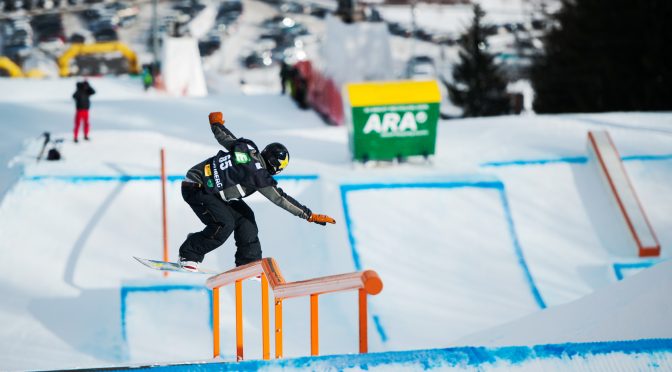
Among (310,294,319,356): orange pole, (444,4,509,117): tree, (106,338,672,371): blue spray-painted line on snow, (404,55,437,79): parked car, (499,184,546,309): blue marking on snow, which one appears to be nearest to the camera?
(106,338,672,371): blue spray-painted line on snow

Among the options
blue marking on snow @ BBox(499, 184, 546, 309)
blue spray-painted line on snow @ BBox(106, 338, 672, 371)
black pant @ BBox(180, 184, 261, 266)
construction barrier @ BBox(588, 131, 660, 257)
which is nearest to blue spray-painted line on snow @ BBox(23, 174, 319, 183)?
blue marking on snow @ BBox(499, 184, 546, 309)

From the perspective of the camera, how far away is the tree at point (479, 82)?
3778 centimetres

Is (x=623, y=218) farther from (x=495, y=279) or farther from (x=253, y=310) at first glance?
(x=253, y=310)

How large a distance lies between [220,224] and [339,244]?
4.46m

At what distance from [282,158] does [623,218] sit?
799 cm

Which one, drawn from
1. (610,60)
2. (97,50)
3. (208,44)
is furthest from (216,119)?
(208,44)

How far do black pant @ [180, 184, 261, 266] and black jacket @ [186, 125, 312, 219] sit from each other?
110mm

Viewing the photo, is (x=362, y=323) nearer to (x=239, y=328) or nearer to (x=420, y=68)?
(x=239, y=328)

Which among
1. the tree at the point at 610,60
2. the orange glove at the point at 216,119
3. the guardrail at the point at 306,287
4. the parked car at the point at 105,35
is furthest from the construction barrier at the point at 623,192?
the parked car at the point at 105,35

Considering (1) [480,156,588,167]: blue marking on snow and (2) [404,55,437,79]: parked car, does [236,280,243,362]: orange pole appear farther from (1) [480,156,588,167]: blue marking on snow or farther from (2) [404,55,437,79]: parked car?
(2) [404,55,437,79]: parked car

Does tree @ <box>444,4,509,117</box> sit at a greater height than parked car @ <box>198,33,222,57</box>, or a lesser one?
greater

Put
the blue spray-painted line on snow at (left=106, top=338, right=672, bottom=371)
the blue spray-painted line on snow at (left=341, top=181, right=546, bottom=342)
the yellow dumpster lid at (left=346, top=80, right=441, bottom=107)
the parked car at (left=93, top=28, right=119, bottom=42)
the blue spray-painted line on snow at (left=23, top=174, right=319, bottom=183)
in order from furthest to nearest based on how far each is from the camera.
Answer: the parked car at (left=93, top=28, right=119, bottom=42) → the yellow dumpster lid at (left=346, top=80, right=441, bottom=107) → the blue spray-painted line on snow at (left=23, top=174, right=319, bottom=183) → the blue spray-painted line on snow at (left=341, top=181, right=546, bottom=342) → the blue spray-painted line on snow at (left=106, top=338, right=672, bottom=371)

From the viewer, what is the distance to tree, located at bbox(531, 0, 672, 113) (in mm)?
30250

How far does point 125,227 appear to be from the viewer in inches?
523
